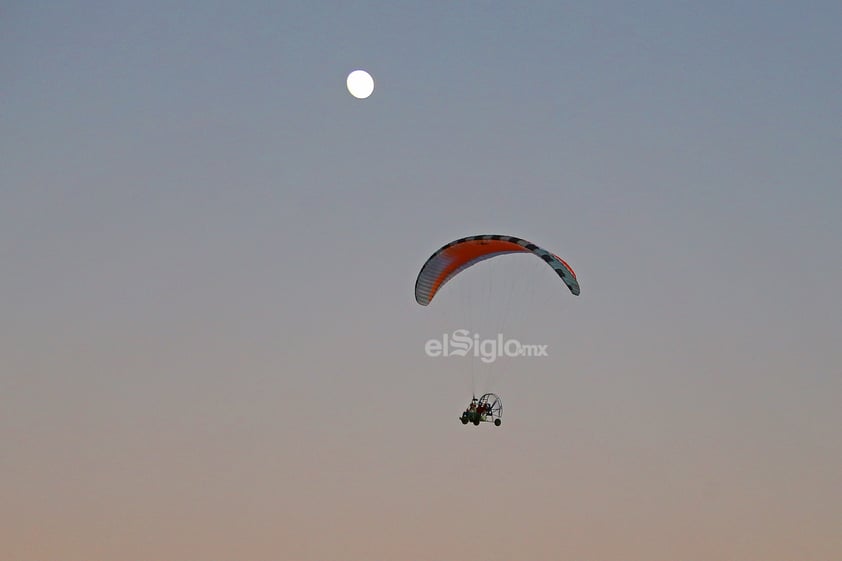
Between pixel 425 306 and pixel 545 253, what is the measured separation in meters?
7.61

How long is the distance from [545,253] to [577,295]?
291 centimetres

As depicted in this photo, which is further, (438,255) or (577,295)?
(438,255)

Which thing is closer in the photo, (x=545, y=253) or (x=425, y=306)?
(x=545, y=253)

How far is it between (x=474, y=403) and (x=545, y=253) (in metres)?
7.33

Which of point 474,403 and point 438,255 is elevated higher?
point 438,255

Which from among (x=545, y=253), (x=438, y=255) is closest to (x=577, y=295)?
(x=545, y=253)

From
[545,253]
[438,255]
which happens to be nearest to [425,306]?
[438,255]

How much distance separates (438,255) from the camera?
7206cm

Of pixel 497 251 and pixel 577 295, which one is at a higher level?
pixel 497 251

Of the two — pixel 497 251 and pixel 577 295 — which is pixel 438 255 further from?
pixel 577 295

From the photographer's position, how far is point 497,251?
7275 centimetres

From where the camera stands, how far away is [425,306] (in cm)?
7369

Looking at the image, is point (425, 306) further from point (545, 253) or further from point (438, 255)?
point (545, 253)

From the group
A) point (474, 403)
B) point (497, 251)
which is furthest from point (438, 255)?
point (474, 403)
